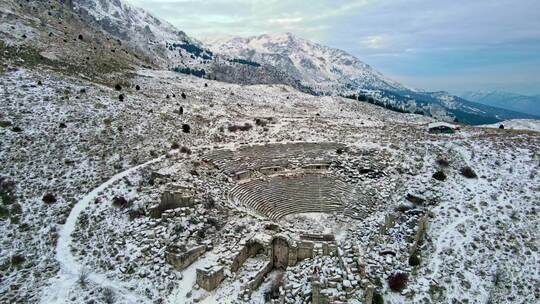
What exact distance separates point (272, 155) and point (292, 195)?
7627 millimetres

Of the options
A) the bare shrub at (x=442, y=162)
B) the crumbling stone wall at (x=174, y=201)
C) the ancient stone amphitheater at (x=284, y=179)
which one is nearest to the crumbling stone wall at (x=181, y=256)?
the crumbling stone wall at (x=174, y=201)

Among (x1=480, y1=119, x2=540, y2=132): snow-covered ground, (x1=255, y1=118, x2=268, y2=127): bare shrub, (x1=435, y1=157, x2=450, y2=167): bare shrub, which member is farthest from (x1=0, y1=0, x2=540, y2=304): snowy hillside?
(x1=480, y1=119, x2=540, y2=132): snow-covered ground

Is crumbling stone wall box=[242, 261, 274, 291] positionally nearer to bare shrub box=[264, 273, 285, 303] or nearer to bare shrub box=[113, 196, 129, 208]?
bare shrub box=[264, 273, 285, 303]

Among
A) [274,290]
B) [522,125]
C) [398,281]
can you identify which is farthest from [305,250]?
[522,125]

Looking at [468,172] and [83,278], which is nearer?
[83,278]

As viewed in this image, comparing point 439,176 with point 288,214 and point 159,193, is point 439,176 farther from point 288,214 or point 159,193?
point 159,193

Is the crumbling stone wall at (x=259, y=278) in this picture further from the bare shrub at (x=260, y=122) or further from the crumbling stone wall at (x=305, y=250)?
the bare shrub at (x=260, y=122)

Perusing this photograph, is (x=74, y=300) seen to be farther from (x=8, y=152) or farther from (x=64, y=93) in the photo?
(x=64, y=93)

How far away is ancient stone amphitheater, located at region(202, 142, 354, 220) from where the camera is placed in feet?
117

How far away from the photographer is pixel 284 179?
38.8 m

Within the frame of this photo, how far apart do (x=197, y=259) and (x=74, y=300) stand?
7.86m

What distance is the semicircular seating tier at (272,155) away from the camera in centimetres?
4019

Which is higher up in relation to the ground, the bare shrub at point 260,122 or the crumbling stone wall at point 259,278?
the bare shrub at point 260,122

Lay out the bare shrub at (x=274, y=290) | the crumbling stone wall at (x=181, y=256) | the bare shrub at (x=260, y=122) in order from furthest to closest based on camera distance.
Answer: the bare shrub at (x=260, y=122) → the crumbling stone wall at (x=181, y=256) → the bare shrub at (x=274, y=290)
